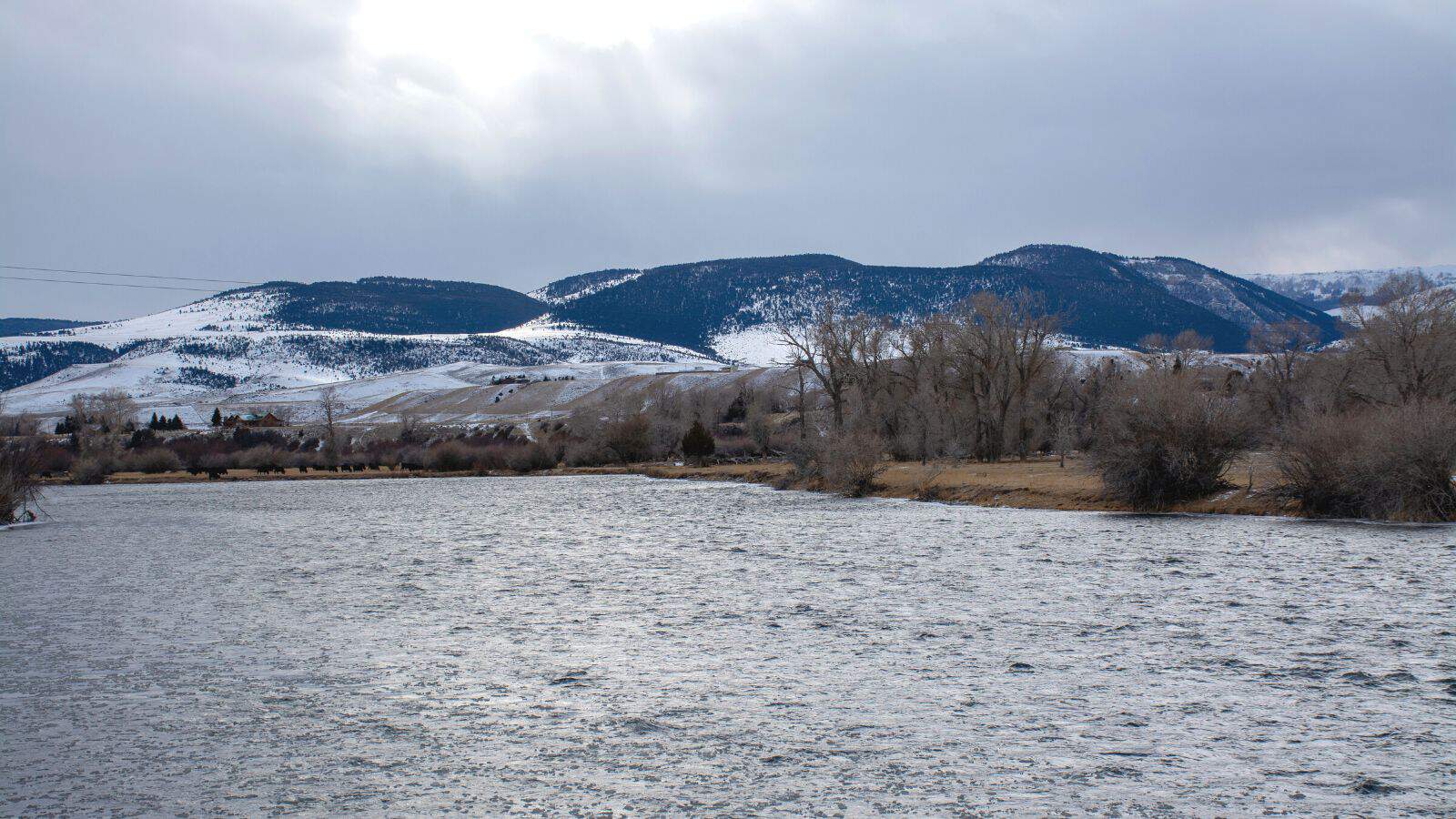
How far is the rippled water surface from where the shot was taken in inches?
365

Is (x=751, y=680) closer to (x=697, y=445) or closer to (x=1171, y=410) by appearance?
(x=1171, y=410)

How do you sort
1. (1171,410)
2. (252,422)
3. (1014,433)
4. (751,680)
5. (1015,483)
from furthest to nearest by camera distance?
(252,422) < (1014,433) < (1015,483) < (1171,410) < (751,680)

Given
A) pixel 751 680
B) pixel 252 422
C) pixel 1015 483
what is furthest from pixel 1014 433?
pixel 252 422

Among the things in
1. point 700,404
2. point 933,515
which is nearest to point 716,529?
point 933,515

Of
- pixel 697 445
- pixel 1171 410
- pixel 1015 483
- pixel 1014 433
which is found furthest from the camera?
pixel 697 445

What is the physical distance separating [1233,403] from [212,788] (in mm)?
38492

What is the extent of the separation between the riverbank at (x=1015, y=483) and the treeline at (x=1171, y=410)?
95 cm

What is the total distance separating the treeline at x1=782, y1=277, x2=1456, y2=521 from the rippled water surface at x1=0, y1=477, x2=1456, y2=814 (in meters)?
4.27

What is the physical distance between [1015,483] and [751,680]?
3718 centimetres

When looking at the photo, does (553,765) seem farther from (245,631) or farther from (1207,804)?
(245,631)

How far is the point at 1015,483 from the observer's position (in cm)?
4853

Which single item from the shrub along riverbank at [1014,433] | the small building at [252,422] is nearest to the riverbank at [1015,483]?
the shrub along riverbank at [1014,433]

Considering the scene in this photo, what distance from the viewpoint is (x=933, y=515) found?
40.0 metres

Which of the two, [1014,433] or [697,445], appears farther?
[697,445]
